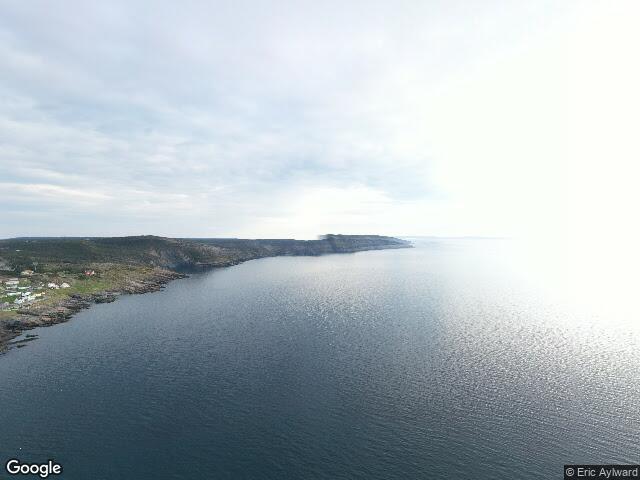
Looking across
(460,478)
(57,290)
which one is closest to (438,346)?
(460,478)

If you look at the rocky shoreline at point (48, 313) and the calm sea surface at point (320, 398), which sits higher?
the rocky shoreline at point (48, 313)

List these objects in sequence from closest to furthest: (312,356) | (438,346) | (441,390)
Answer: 1. (441,390)
2. (312,356)
3. (438,346)

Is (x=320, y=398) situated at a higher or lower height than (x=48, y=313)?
lower

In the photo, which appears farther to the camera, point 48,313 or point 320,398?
point 48,313

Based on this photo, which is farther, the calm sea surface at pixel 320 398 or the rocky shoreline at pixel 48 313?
the rocky shoreline at pixel 48 313

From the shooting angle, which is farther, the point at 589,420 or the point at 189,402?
the point at 189,402

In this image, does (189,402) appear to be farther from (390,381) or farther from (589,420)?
(589,420)

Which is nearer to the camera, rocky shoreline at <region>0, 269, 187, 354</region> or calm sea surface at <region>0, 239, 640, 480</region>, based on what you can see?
calm sea surface at <region>0, 239, 640, 480</region>

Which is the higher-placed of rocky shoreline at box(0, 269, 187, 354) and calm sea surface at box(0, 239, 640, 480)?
rocky shoreline at box(0, 269, 187, 354)
